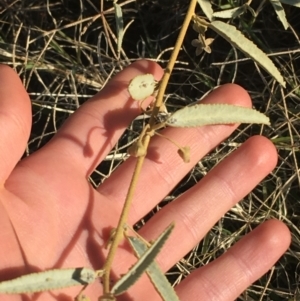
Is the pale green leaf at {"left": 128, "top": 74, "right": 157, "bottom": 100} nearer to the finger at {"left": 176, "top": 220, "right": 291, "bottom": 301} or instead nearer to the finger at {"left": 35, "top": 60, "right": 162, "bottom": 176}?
the finger at {"left": 35, "top": 60, "right": 162, "bottom": 176}

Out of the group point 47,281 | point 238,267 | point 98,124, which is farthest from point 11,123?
point 238,267

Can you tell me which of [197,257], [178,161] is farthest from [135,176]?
[197,257]

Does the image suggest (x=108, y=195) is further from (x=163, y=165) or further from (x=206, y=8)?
(x=206, y=8)

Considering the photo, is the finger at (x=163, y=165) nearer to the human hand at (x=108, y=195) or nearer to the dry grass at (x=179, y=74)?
the human hand at (x=108, y=195)

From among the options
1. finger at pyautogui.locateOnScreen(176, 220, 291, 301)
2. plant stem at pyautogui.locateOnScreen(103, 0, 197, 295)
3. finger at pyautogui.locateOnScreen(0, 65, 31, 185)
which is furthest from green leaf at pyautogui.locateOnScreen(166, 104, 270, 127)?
finger at pyautogui.locateOnScreen(176, 220, 291, 301)

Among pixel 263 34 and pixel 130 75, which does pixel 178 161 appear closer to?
pixel 130 75

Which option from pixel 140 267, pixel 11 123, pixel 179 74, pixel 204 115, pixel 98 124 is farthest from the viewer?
pixel 179 74

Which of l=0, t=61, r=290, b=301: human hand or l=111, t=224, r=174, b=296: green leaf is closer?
l=111, t=224, r=174, b=296: green leaf
